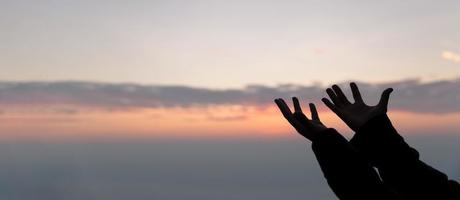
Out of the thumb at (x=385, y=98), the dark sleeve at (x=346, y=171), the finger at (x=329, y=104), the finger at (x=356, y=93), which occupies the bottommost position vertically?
the dark sleeve at (x=346, y=171)

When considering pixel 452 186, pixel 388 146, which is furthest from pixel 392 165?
pixel 452 186

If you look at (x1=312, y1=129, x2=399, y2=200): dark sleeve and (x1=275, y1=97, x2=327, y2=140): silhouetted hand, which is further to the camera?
(x1=275, y1=97, x2=327, y2=140): silhouetted hand

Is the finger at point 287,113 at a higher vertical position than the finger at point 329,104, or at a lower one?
lower

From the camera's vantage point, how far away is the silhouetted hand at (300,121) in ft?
8.11

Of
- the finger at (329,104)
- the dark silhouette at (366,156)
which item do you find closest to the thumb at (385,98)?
the dark silhouette at (366,156)

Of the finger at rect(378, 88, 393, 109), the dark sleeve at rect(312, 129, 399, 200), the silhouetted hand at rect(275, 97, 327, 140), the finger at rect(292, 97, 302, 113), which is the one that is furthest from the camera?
the finger at rect(378, 88, 393, 109)

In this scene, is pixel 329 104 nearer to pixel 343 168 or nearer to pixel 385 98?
pixel 385 98

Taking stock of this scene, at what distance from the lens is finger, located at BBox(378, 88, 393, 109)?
282cm

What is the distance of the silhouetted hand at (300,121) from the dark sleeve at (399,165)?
421 millimetres

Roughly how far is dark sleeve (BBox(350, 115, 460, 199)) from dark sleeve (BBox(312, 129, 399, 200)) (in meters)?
0.42

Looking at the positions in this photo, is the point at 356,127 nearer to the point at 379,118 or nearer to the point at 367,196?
the point at 379,118

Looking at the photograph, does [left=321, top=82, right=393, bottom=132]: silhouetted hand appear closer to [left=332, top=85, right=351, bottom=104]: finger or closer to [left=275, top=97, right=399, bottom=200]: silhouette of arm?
[left=332, top=85, right=351, bottom=104]: finger

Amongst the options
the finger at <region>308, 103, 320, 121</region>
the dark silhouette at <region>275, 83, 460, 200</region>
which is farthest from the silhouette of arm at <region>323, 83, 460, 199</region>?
the finger at <region>308, 103, 320, 121</region>

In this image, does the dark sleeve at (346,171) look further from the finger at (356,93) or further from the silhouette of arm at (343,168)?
the finger at (356,93)
